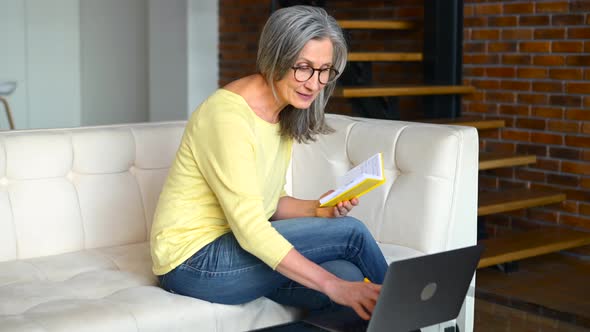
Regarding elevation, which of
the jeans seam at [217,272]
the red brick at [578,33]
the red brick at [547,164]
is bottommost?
the jeans seam at [217,272]

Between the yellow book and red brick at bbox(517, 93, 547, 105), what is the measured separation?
2.41 m

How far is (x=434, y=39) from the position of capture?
4.52 meters

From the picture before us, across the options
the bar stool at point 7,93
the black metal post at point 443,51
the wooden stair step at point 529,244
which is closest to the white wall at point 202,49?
the bar stool at point 7,93

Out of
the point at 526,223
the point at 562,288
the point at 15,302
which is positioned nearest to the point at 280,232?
the point at 15,302

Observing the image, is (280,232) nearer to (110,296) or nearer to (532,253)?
(110,296)

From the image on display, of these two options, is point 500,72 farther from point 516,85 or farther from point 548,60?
point 548,60

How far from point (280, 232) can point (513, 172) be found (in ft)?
8.45

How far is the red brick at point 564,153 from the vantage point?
4.08 m

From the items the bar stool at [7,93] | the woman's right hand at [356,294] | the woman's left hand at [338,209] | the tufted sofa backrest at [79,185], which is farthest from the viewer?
the bar stool at [7,93]

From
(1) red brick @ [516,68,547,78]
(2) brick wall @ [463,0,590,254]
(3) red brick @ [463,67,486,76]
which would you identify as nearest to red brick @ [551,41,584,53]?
(2) brick wall @ [463,0,590,254]

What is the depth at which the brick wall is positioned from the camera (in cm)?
405

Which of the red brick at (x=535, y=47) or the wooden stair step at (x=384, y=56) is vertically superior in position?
the red brick at (x=535, y=47)

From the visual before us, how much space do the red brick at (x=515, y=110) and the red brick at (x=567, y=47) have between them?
326 millimetres

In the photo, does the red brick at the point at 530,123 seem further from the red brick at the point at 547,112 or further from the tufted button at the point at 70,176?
the tufted button at the point at 70,176
